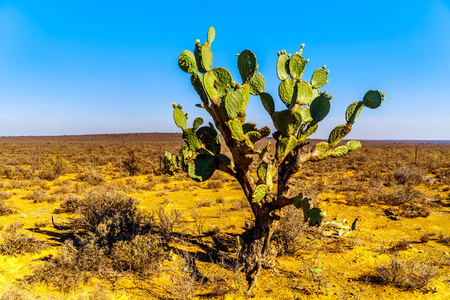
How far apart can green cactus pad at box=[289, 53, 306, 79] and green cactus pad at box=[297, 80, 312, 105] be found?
0.50 feet

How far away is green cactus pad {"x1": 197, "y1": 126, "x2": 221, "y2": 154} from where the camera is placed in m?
3.95

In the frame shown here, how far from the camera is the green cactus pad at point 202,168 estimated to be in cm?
375

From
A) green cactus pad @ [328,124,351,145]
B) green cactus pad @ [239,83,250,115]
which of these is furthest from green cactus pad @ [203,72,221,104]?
green cactus pad @ [328,124,351,145]

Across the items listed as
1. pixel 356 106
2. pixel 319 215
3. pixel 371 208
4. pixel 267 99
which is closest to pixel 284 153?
pixel 267 99

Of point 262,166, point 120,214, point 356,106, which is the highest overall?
point 356,106

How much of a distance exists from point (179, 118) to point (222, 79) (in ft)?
3.14

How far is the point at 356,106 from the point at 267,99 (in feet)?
5.08

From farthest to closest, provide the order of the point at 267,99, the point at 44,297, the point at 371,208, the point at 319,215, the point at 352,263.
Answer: the point at 371,208
the point at 352,263
the point at 267,99
the point at 44,297
the point at 319,215

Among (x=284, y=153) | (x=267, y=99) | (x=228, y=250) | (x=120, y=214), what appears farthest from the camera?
(x=120, y=214)

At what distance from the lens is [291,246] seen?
4.59 metres

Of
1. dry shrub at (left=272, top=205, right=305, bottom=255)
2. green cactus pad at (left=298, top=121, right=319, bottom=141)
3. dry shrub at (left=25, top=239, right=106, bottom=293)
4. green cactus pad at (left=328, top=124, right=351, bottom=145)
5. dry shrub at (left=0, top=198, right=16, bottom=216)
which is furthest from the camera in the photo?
dry shrub at (left=0, top=198, right=16, bottom=216)

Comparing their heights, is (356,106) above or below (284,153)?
above

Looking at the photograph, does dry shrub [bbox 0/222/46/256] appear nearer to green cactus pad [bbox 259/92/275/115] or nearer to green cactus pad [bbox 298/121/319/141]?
green cactus pad [bbox 259/92/275/115]

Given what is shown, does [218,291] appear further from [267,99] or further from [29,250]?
[29,250]
